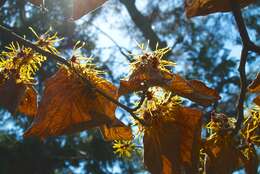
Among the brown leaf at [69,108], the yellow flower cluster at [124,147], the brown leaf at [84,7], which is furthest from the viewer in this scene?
the yellow flower cluster at [124,147]

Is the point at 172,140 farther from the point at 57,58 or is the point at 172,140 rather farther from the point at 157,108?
the point at 57,58

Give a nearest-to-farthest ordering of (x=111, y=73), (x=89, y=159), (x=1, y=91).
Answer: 1. (x=1, y=91)
2. (x=111, y=73)
3. (x=89, y=159)

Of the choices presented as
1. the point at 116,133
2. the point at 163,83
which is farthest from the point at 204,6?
the point at 116,133

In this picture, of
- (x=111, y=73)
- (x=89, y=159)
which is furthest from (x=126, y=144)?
(x=89, y=159)

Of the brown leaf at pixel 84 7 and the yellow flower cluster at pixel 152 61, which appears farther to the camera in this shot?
the yellow flower cluster at pixel 152 61

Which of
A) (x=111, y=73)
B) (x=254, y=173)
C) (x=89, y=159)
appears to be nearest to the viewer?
(x=254, y=173)

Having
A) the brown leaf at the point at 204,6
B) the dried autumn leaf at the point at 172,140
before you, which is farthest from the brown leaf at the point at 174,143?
the brown leaf at the point at 204,6

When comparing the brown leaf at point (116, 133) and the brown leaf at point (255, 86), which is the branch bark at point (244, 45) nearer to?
the brown leaf at point (255, 86)

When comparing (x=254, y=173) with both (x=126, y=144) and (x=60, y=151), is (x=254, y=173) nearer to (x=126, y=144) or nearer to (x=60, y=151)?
(x=126, y=144)
